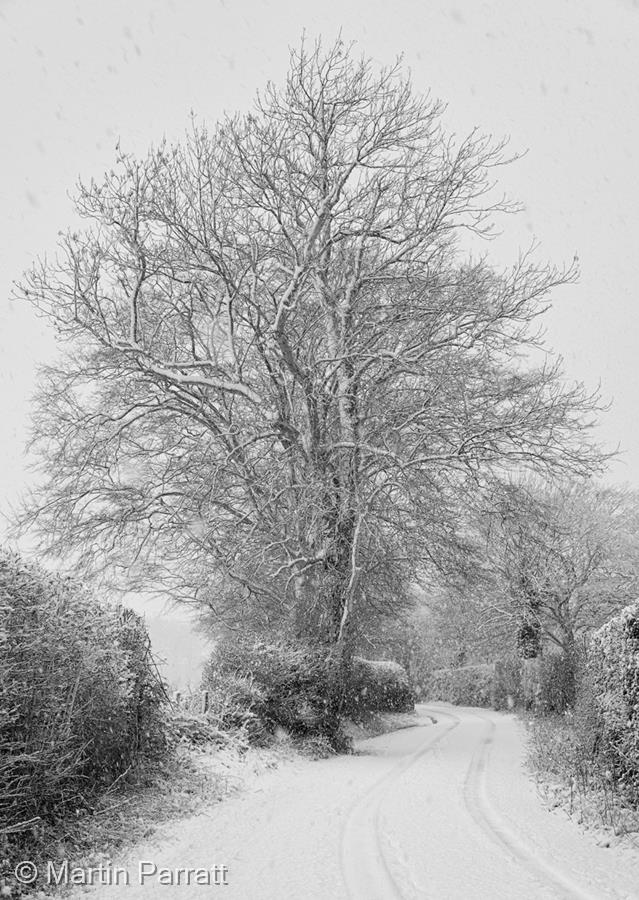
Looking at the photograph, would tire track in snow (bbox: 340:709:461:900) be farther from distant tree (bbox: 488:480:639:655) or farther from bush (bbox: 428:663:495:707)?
bush (bbox: 428:663:495:707)

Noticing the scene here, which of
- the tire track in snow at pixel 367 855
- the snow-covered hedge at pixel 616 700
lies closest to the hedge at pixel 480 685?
the snow-covered hedge at pixel 616 700

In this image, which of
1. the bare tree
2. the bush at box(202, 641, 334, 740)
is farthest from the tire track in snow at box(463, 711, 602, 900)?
the bare tree

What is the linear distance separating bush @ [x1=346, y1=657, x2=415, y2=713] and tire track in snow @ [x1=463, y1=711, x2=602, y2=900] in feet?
28.9

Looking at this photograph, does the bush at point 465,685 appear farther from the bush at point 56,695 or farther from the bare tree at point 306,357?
the bush at point 56,695

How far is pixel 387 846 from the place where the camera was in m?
5.79

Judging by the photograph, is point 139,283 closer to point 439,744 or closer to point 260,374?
point 260,374

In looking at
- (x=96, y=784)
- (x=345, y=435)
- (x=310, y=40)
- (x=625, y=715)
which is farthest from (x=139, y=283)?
(x=625, y=715)

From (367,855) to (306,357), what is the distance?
10045 millimetres

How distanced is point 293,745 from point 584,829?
620cm

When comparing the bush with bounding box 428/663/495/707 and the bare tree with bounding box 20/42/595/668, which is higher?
the bare tree with bounding box 20/42/595/668

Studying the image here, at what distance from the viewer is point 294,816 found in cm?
703

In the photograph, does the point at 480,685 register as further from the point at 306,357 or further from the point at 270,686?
the point at 306,357

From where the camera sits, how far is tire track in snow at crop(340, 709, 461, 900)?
4672 mm

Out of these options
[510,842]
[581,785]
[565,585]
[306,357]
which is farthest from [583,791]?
[565,585]
